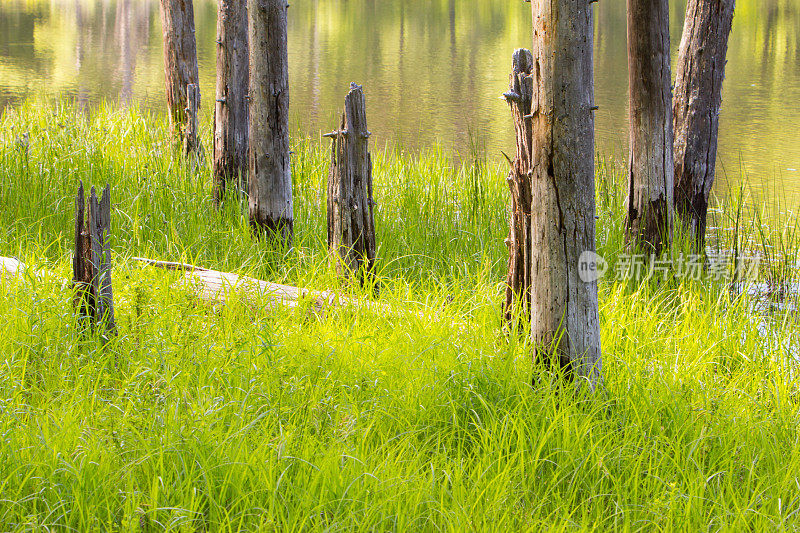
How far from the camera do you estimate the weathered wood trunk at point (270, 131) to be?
5824 millimetres

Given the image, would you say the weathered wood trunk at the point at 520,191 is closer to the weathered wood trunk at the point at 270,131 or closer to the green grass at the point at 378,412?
the green grass at the point at 378,412

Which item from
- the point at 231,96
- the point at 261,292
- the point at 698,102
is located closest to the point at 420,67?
the point at 231,96

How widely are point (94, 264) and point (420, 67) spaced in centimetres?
1938

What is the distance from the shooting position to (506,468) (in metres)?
2.96

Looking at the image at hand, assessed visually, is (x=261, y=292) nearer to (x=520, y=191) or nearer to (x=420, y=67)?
(x=520, y=191)

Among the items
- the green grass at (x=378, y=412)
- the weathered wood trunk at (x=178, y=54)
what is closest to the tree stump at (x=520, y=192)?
the green grass at (x=378, y=412)

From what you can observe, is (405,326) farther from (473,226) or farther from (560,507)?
(473,226)

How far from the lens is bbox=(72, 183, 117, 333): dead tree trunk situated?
13.2ft

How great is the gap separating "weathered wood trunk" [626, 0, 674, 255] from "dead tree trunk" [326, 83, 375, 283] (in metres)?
2.16

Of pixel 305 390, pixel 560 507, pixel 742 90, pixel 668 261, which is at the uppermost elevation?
pixel 742 90

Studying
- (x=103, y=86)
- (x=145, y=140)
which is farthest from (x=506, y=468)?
(x=103, y=86)

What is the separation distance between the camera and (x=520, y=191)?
4004 mm

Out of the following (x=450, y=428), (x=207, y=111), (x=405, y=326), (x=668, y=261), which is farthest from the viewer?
(x=207, y=111)

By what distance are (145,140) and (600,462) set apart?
756 cm
